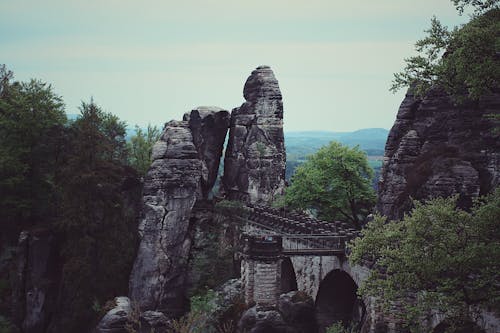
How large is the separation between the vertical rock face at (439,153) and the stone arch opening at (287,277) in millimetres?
7840

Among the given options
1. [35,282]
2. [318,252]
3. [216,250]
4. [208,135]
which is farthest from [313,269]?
[208,135]

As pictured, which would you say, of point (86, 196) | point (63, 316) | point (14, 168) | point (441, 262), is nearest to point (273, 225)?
point (86, 196)

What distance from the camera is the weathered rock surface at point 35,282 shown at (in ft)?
145

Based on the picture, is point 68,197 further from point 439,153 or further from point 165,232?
point 439,153

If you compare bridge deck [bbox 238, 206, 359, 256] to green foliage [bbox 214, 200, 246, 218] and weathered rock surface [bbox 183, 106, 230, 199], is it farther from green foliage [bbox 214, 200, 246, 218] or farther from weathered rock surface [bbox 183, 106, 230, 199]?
weathered rock surface [bbox 183, 106, 230, 199]

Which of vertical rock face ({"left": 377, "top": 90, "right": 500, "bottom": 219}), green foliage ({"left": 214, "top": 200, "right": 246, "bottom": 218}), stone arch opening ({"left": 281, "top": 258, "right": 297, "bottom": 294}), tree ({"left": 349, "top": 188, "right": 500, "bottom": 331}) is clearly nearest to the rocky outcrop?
stone arch opening ({"left": 281, "top": 258, "right": 297, "bottom": 294})

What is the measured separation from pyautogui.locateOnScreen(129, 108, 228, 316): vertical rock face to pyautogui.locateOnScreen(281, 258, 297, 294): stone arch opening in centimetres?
822

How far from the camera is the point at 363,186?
5378 cm

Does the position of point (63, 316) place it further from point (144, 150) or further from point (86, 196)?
point (144, 150)

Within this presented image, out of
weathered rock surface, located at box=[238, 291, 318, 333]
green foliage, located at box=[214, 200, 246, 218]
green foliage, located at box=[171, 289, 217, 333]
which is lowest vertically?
green foliage, located at box=[171, 289, 217, 333]

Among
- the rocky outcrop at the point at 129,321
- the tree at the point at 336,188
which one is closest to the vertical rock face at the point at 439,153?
the tree at the point at 336,188

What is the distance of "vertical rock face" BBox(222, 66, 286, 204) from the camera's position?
5628 centimetres

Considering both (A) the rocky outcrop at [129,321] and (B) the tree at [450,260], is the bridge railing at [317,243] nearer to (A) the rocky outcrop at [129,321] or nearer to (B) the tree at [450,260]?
(A) the rocky outcrop at [129,321]

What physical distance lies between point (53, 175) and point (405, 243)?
33.5 metres
